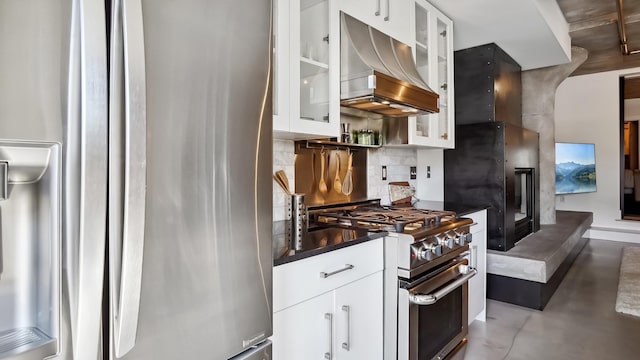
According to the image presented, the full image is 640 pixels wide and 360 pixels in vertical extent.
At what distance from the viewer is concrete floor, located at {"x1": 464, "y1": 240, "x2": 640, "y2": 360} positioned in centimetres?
237

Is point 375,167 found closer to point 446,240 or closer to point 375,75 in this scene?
point 446,240

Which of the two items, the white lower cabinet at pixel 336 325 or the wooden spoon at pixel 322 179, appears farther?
the wooden spoon at pixel 322 179

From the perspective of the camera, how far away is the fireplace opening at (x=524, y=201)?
3.62m

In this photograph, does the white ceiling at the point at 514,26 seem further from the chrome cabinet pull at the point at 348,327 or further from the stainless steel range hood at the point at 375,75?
the chrome cabinet pull at the point at 348,327

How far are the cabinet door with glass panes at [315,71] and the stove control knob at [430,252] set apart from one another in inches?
30.3

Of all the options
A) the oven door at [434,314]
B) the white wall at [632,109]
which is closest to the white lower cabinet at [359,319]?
the oven door at [434,314]

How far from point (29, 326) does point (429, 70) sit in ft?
8.85

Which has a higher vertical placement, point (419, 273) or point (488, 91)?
point (488, 91)

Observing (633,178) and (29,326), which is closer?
(29,326)

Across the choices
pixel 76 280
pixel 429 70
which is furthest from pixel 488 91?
pixel 76 280

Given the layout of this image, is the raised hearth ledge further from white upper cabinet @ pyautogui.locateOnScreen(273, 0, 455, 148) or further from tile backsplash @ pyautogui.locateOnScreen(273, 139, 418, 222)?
white upper cabinet @ pyautogui.locateOnScreen(273, 0, 455, 148)

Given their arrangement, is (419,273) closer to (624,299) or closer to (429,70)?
(624,299)

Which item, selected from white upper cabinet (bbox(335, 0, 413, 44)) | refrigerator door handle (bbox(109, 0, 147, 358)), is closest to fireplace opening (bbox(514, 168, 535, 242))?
white upper cabinet (bbox(335, 0, 413, 44))

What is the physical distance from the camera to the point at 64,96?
71 centimetres
